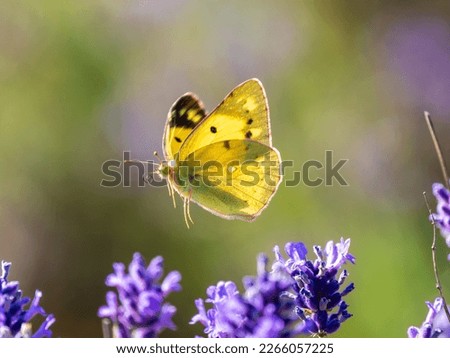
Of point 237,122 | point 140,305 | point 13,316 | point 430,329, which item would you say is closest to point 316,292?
point 430,329

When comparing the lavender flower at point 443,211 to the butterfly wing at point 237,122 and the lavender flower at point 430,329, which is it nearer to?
the lavender flower at point 430,329

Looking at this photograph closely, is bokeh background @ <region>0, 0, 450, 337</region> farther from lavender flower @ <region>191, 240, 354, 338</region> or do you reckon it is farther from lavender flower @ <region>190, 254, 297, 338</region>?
lavender flower @ <region>190, 254, 297, 338</region>

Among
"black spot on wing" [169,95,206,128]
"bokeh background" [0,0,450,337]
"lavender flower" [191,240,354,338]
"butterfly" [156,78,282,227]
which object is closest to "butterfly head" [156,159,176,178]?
"butterfly" [156,78,282,227]

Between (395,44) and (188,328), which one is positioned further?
(395,44)

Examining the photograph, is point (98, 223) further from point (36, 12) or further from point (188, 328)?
point (36, 12)

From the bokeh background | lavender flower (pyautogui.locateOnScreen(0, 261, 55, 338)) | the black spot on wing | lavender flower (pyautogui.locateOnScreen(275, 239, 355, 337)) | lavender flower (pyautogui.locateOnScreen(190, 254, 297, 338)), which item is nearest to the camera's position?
lavender flower (pyautogui.locateOnScreen(190, 254, 297, 338))

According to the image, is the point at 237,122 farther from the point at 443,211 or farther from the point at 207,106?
the point at 207,106
